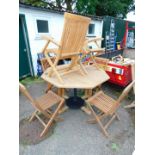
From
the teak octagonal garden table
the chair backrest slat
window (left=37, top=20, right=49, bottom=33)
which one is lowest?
the teak octagonal garden table

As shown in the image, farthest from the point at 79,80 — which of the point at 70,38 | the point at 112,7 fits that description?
the point at 112,7

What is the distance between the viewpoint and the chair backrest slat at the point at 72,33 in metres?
2.34

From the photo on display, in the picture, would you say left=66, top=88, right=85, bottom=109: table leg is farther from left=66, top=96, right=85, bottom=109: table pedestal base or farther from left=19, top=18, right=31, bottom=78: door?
left=19, top=18, right=31, bottom=78: door

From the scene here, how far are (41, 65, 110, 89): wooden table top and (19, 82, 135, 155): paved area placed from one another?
76 centimetres

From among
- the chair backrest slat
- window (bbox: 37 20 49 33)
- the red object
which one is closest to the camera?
the chair backrest slat

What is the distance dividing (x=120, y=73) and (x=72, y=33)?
178 cm

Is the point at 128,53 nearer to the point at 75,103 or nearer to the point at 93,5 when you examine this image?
the point at 75,103

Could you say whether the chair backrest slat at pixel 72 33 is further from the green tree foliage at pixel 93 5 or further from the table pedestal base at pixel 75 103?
the green tree foliage at pixel 93 5

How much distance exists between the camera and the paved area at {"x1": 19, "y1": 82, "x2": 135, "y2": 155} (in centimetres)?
221

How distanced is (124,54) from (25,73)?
367 cm

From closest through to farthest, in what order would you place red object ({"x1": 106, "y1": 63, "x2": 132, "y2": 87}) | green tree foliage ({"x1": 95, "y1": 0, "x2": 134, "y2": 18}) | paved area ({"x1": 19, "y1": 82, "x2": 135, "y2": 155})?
paved area ({"x1": 19, "y1": 82, "x2": 135, "y2": 155})
red object ({"x1": 106, "y1": 63, "x2": 132, "y2": 87})
green tree foliage ({"x1": 95, "y1": 0, "x2": 134, "y2": 18})

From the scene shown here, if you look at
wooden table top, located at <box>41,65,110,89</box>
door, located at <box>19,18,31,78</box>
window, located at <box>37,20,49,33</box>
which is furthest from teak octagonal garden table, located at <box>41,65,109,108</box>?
window, located at <box>37,20,49,33</box>

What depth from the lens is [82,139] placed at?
243cm
